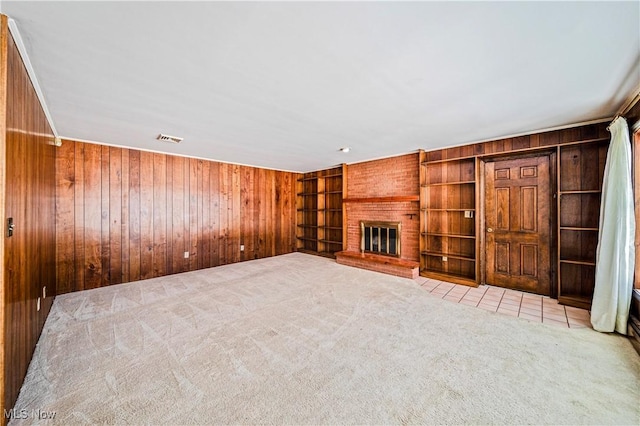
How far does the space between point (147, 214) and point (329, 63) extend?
4.27m

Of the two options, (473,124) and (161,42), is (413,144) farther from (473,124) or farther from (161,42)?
(161,42)

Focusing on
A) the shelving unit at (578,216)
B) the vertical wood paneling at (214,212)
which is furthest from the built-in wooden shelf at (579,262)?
the vertical wood paneling at (214,212)

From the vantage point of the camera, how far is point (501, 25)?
143 centimetres

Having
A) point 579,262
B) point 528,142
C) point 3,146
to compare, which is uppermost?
point 528,142

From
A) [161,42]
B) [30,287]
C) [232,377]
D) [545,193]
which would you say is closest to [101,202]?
[30,287]

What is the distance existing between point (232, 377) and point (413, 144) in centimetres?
402

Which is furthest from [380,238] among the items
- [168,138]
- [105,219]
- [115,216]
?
[105,219]

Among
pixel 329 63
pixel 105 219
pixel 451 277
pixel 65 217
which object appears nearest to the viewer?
pixel 329 63

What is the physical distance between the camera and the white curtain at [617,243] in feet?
7.82

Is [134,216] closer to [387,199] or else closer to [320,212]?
[320,212]

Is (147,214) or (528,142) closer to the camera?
(528,142)

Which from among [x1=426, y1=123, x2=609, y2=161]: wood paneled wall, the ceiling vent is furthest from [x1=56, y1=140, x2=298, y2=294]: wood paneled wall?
[x1=426, y1=123, x2=609, y2=161]: wood paneled wall

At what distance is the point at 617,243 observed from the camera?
2.41 metres

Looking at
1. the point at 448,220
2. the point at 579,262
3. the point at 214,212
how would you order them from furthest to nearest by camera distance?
the point at 214,212, the point at 448,220, the point at 579,262
